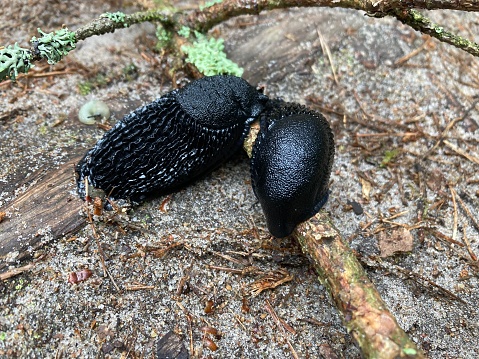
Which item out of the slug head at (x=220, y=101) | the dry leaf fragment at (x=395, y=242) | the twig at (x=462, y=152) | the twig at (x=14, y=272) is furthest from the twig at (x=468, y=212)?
the twig at (x=14, y=272)

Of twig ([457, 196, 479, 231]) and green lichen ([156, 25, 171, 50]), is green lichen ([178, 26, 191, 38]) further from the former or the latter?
twig ([457, 196, 479, 231])

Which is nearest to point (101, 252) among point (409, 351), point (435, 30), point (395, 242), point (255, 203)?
point (255, 203)

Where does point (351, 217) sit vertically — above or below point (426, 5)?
below

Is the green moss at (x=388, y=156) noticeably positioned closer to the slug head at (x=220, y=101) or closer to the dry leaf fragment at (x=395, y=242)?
the dry leaf fragment at (x=395, y=242)

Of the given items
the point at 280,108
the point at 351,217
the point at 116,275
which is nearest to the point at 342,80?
the point at 280,108

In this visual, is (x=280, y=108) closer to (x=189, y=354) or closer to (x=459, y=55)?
(x=189, y=354)

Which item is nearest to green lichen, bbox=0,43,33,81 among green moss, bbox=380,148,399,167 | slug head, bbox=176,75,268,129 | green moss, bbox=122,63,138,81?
slug head, bbox=176,75,268,129

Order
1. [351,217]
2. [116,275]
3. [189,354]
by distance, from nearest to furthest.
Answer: [189,354] < [116,275] < [351,217]
